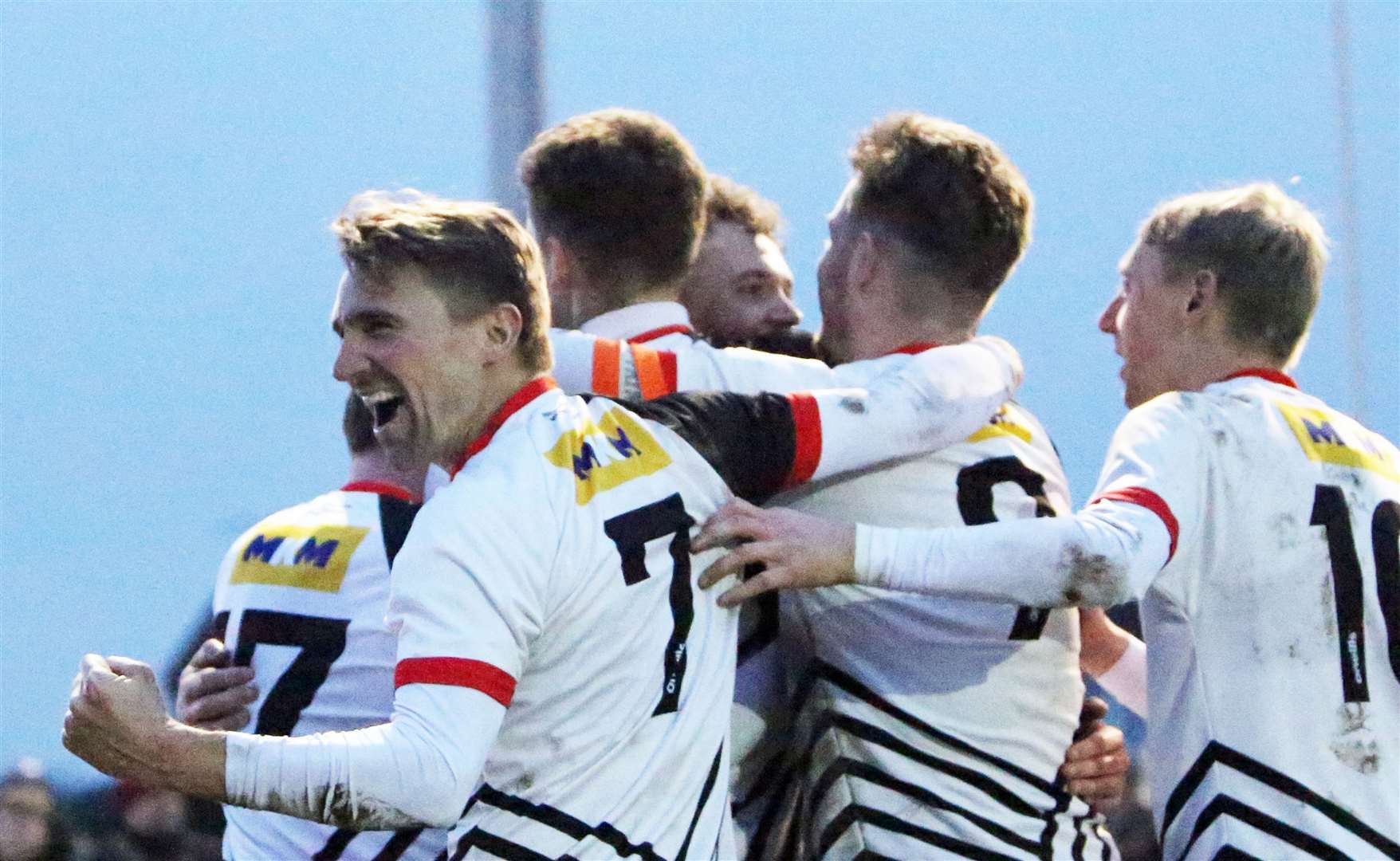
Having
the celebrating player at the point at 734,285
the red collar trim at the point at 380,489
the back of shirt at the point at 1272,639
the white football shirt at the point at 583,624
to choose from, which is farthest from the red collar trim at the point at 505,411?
the celebrating player at the point at 734,285

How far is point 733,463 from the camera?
2986 millimetres

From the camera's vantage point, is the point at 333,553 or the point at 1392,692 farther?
the point at 333,553

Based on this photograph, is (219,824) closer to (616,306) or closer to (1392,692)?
(616,306)

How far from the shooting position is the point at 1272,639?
10.3 feet

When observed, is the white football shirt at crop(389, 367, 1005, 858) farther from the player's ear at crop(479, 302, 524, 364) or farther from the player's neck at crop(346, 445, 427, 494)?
the player's neck at crop(346, 445, 427, 494)

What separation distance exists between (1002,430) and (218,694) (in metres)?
1.61

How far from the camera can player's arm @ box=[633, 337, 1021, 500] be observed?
9.77 ft

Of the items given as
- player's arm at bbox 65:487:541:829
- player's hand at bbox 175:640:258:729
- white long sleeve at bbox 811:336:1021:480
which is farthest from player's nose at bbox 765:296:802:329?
player's arm at bbox 65:487:541:829

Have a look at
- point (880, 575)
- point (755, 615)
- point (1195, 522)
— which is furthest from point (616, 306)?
point (1195, 522)

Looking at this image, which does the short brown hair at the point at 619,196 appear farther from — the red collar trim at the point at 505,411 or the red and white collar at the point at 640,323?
the red collar trim at the point at 505,411

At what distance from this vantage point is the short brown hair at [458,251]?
2.76 metres

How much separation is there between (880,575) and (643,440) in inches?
18.4

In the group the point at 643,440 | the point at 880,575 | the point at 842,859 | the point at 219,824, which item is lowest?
the point at 219,824

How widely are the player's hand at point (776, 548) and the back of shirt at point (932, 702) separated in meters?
0.36
